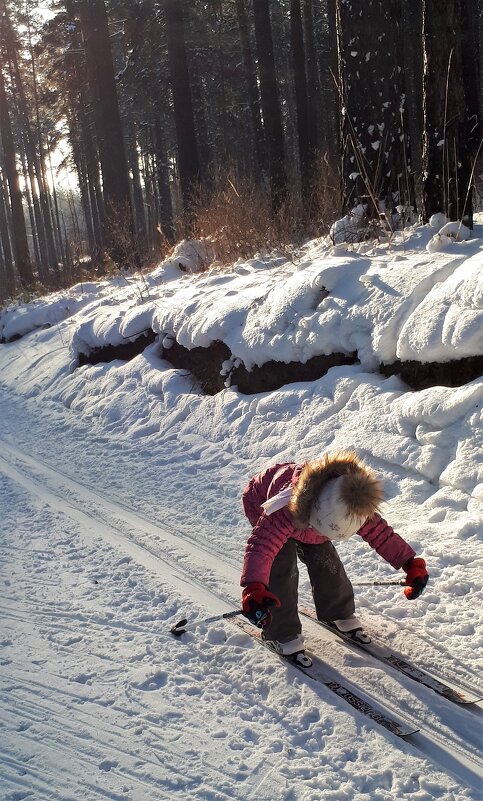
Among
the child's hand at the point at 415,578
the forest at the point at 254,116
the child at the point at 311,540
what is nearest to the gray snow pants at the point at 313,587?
the child at the point at 311,540

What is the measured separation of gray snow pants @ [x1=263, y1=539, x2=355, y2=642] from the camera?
310cm

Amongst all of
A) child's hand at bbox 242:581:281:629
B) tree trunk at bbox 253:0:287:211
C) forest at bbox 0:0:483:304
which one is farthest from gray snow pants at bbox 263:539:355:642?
tree trunk at bbox 253:0:287:211

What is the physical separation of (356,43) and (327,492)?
6087 millimetres

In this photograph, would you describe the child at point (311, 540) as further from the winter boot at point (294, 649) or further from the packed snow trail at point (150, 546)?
the packed snow trail at point (150, 546)

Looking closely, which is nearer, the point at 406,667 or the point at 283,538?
the point at 406,667

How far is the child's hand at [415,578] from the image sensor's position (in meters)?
3.01

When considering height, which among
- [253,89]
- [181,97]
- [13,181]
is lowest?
[13,181]

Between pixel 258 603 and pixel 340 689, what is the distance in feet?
1.61

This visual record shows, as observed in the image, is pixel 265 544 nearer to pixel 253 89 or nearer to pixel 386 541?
pixel 386 541

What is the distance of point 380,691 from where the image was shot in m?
2.81

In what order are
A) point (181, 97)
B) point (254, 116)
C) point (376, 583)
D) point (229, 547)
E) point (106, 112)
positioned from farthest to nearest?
point (254, 116)
point (106, 112)
point (181, 97)
point (229, 547)
point (376, 583)

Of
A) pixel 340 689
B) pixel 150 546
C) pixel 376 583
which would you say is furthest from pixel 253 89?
pixel 340 689

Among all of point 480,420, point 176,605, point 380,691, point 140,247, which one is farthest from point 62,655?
point 140,247

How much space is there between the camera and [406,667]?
2936 millimetres
